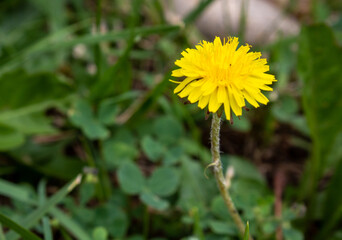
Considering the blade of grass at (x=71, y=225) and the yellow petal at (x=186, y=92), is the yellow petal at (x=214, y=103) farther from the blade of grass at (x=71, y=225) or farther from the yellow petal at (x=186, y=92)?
the blade of grass at (x=71, y=225)

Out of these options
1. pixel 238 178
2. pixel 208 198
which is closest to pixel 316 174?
pixel 238 178

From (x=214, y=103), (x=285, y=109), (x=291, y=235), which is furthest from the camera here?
(x=285, y=109)

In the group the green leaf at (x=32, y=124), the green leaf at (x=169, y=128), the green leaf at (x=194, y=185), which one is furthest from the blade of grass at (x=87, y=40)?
the green leaf at (x=194, y=185)

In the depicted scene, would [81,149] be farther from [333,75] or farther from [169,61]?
[333,75]

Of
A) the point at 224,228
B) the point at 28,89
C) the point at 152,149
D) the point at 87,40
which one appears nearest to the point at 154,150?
the point at 152,149

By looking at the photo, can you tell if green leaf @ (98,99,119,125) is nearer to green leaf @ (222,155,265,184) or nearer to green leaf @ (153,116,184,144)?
green leaf @ (153,116,184,144)

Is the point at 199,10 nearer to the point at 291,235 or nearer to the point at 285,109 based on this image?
the point at 285,109
